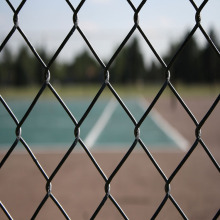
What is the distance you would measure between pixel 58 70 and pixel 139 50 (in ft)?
66.3

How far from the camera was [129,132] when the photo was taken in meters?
11.6

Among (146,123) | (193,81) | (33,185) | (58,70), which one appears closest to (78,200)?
→ (33,185)

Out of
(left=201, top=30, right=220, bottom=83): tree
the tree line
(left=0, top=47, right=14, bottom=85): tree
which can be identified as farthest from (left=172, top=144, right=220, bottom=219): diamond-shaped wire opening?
(left=0, top=47, right=14, bottom=85): tree

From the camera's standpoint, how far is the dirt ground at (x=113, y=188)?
4.56 m

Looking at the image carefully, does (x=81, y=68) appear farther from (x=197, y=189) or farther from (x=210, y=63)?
(x=197, y=189)

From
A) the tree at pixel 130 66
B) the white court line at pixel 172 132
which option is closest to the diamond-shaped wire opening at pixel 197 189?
the white court line at pixel 172 132

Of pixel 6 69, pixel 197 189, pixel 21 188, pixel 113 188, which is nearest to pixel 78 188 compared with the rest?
pixel 113 188

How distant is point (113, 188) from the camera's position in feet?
17.9

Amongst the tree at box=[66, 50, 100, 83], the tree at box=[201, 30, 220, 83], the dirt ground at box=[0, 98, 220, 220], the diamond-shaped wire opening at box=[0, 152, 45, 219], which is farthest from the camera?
the tree at box=[66, 50, 100, 83]

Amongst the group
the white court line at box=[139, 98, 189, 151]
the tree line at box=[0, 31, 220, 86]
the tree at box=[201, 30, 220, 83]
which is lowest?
the white court line at box=[139, 98, 189, 151]

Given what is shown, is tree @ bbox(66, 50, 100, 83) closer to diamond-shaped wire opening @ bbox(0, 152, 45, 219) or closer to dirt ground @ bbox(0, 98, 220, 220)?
dirt ground @ bbox(0, 98, 220, 220)

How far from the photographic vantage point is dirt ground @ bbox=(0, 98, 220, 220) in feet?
15.0

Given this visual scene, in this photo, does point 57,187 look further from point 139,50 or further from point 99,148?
point 139,50

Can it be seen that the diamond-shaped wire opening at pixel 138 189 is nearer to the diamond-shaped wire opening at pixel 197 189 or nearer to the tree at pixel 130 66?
the diamond-shaped wire opening at pixel 197 189
